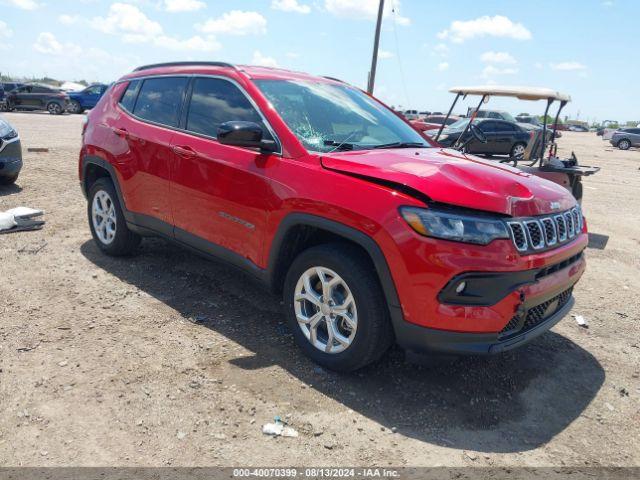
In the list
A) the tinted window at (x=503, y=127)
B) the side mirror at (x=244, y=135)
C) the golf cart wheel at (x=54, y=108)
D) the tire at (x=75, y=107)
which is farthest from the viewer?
the tire at (x=75, y=107)

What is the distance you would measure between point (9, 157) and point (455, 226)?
703 centimetres

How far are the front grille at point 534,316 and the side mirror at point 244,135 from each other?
1.81 meters

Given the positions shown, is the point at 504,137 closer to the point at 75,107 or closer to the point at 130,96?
the point at 130,96

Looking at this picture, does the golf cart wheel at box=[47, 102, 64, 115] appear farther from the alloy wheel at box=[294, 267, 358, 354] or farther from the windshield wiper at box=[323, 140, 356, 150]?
→ the alloy wheel at box=[294, 267, 358, 354]

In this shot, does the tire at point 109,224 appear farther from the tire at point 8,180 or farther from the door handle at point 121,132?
the tire at point 8,180

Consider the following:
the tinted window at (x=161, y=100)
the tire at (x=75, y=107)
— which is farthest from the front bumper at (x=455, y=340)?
the tire at (x=75, y=107)

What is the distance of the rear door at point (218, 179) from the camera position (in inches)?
139

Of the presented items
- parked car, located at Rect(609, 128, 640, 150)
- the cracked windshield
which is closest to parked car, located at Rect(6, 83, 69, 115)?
the cracked windshield

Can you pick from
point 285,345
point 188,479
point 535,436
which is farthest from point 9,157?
point 535,436

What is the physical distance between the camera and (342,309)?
312 cm

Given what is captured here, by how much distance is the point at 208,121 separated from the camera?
4039 mm

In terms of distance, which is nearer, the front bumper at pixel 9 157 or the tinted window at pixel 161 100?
the tinted window at pixel 161 100

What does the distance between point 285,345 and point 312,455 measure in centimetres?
114

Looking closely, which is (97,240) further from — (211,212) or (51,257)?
(211,212)
